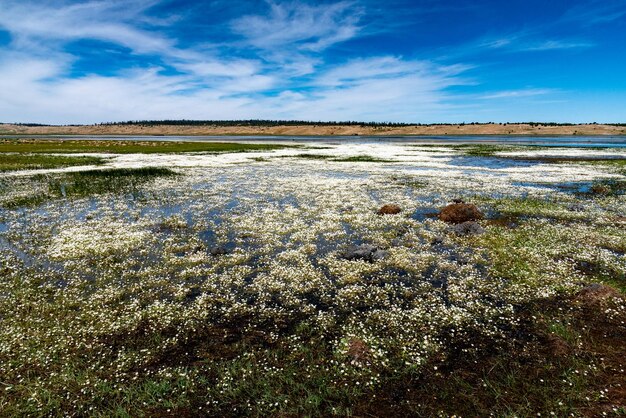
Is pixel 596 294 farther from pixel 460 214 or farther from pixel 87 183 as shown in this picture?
pixel 87 183

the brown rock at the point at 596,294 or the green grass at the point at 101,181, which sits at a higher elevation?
the green grass at the point at 101,181

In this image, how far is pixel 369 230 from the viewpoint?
2475 centimetres

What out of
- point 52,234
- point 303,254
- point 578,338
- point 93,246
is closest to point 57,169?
point 52,234

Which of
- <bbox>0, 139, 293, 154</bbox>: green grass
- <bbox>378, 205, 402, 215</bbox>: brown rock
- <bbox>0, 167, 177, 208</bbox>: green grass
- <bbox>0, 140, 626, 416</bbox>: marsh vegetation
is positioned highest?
<bbox>0, 139, 293, 154</bbox>: green grass

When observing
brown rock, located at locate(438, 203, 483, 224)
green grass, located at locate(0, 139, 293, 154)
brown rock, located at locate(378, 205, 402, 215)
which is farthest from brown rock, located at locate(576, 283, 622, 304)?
green grass, located at locate(0, 139, 293, 154)

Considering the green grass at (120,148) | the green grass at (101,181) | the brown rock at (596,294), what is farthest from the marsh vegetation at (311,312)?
the green grass at (120,148)

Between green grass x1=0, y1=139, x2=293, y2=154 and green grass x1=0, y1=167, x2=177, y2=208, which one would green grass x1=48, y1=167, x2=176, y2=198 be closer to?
green grass x1=0, y1=167, x2=177, y2=208

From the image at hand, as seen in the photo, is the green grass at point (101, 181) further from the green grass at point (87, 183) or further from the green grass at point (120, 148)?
the green grass at point (120, 148)

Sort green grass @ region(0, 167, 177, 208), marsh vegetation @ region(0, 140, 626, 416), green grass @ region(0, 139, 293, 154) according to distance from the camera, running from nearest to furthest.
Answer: marsh vegetation @ region(0, 140, 626, 416) → green grass @ region(0, 167, 177, 208) → green grass @ region(0, 139, 293, 154)

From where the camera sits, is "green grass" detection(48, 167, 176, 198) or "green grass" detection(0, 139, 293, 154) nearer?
"green grass" detection(48, 167, 176, 198)

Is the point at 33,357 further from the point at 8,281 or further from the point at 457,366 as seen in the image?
the point at 457,366

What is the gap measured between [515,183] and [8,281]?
162 ft

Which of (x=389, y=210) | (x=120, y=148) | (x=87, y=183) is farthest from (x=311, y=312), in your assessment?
(x=120, y=148)

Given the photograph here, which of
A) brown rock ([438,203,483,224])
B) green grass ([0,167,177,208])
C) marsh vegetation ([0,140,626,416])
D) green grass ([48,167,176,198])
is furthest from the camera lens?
green grass ([48,167,176,198])
